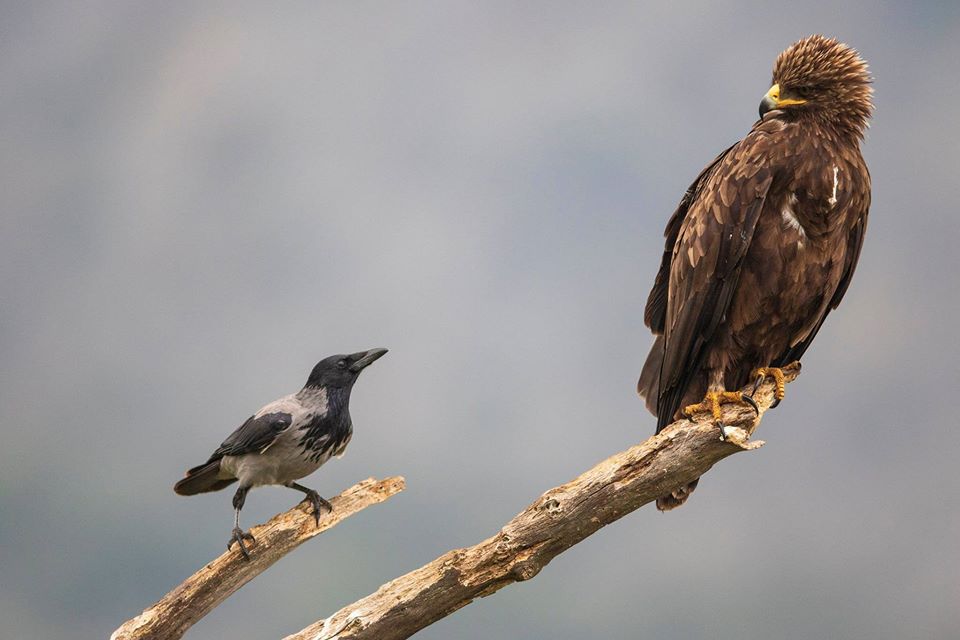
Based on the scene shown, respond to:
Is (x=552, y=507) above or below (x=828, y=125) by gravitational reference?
below

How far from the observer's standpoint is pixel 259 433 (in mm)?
4359

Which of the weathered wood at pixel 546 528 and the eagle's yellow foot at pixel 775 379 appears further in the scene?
the eagle's yellow foot at pixel 775 379

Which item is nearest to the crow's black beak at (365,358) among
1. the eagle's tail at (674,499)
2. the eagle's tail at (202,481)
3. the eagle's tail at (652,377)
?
the eagle's tail at (202,481)

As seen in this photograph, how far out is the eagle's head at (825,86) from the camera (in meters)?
4.21

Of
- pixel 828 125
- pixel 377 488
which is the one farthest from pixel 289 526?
pixel 828 125

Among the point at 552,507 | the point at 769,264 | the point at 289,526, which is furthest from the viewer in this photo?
the point at 289,526

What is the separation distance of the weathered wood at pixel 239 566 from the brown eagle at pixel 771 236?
141 cm

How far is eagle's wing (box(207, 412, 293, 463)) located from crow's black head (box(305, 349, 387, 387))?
288mm

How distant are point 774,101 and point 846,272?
86cm

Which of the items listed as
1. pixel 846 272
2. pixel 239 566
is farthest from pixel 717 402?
pixel 239 566

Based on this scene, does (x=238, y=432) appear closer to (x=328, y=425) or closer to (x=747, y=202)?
(x=328, y=425)

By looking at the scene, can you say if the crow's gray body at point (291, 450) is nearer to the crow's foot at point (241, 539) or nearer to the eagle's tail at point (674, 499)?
the crow's foot at point (241, 539)

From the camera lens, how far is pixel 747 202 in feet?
13.3

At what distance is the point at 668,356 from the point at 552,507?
0.89 metres
